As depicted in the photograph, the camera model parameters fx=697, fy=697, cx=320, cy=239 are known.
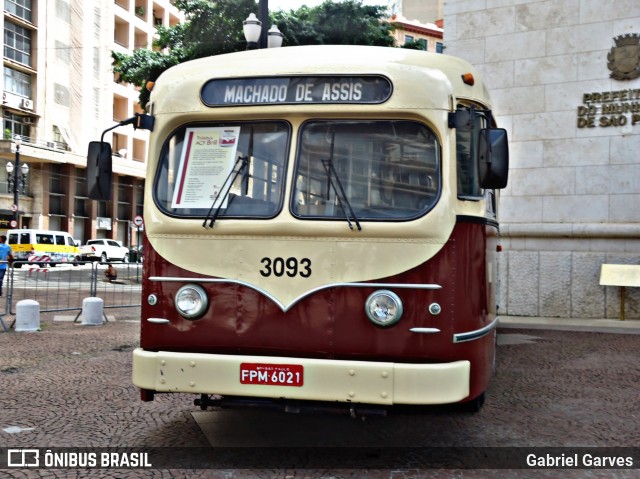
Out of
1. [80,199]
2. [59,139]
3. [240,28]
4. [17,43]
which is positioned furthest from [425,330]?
[80,199]

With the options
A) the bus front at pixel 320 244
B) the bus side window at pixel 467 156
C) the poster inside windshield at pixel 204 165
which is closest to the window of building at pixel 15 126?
the poster inside windshield at pixel 204 165

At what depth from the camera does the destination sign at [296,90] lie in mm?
4641

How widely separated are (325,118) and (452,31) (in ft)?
40.0

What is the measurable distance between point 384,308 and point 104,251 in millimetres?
40875

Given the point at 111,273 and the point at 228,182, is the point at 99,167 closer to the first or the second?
the point at 228,182

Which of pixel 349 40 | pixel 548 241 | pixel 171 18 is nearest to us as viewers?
pixel 548 241

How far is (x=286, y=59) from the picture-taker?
4855 mm

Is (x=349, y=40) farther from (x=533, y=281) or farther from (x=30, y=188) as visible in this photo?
(x=30, y=188)

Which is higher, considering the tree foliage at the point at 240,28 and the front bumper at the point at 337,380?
the tree foliage at the point at 240,28

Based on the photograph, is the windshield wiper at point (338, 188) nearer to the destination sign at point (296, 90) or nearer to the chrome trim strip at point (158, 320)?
the destination sign at point (296, 90)

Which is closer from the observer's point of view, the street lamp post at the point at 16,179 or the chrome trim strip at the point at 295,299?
the chrome trim strip at the point at 295,299

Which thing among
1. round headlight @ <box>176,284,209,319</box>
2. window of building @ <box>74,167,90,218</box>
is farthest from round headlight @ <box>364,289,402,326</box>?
window of building @ <box>74,167,90,218</box>

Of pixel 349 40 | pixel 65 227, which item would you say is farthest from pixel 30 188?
pixel 349 40

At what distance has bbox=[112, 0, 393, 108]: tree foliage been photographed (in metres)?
21.0
